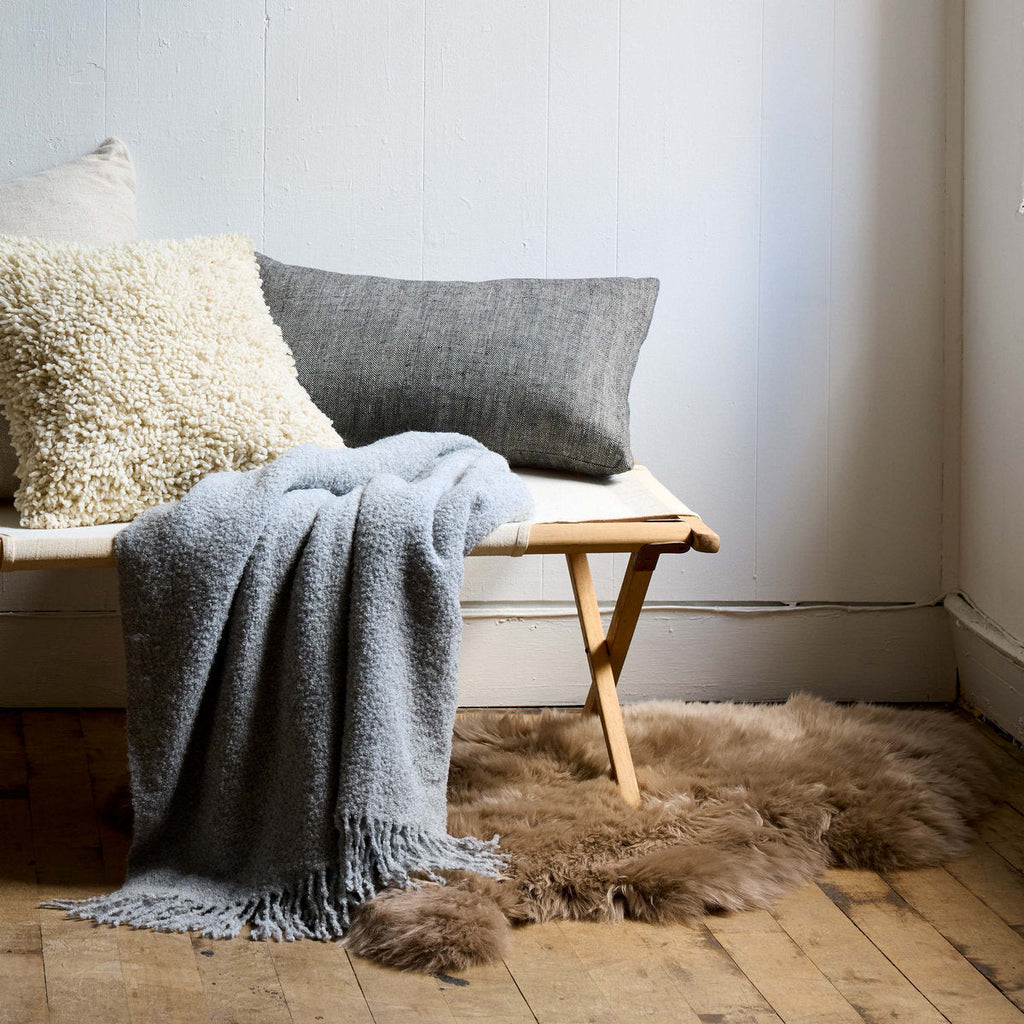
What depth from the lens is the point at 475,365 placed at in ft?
5.75

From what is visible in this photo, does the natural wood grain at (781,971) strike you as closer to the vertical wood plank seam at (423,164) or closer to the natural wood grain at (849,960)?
the natural wood grain at (849,960)

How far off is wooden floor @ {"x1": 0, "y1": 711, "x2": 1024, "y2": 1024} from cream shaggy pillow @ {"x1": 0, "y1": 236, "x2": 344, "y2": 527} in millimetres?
498

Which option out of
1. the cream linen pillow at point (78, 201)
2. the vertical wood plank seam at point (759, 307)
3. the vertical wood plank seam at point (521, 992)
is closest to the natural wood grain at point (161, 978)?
the vertical wood plank seam at point (521, 992)

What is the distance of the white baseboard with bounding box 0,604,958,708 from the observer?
216 centimetres

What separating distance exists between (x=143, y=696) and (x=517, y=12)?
1.39 m

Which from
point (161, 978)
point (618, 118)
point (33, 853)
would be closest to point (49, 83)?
point (618, 118)

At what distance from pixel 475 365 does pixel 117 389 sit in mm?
545

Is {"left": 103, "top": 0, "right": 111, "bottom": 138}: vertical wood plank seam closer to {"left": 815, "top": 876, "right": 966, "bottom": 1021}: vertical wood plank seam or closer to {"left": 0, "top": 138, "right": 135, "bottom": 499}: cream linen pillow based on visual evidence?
{"left": 0, "top": 138, "right": 135, "bottom": 499}: cream linen pillow

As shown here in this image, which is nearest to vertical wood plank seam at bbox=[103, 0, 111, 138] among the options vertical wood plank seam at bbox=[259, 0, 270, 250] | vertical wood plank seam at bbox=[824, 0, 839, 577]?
vertical wood plank seam at bbox=[259, 0, 270, 250]

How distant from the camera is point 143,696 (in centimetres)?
135

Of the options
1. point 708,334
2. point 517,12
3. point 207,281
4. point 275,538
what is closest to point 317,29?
point 517,12

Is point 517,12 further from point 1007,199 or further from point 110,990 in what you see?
point 110,990

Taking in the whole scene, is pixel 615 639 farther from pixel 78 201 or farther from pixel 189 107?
pixel 189 107

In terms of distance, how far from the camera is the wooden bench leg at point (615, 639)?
1.59 m
